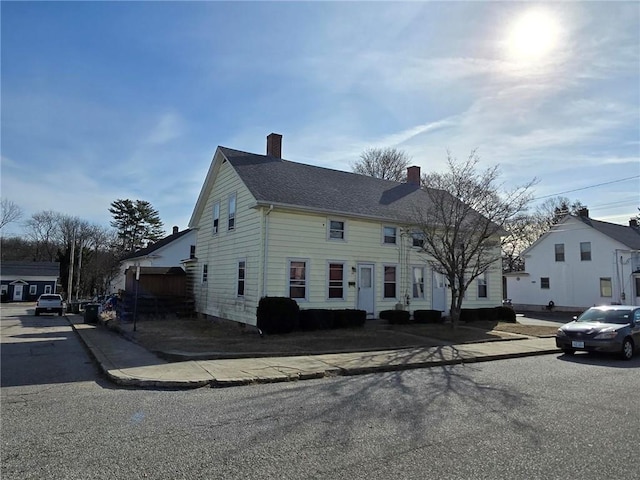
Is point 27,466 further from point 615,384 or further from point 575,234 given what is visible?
point 575,234

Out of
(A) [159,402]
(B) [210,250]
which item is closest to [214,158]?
(B) [210,250]

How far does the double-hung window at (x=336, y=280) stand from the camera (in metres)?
17.6

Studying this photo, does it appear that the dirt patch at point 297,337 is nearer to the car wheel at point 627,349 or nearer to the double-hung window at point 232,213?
the car wheel at point 627,349

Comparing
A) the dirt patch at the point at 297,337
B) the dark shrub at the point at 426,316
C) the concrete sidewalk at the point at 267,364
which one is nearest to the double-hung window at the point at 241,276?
the dirt patch at the point at 297,337

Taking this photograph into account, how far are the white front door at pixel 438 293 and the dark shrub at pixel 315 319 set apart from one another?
6.71 m

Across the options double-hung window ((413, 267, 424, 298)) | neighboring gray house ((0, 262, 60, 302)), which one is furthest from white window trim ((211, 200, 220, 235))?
neighboring gray house ((0, 262, 60, 302))

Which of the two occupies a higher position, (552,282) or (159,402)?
(552,282)

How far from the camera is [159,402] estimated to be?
6781mm

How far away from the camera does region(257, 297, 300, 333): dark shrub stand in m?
14.8

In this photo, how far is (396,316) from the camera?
1808cm

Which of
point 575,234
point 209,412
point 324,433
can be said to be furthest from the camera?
point 575,234

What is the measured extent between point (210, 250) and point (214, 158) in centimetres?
460

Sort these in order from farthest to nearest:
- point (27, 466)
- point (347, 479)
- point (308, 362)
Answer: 1. point (308, 362)
2. point (27, 466)
3. point (347, 479)

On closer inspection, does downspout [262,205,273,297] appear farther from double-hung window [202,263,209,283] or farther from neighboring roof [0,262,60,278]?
neighboring roof [0,262,60,278]
